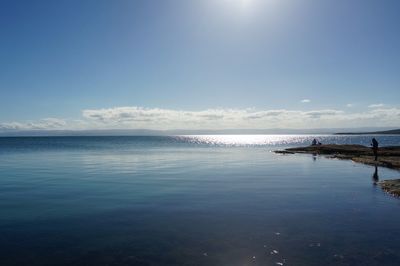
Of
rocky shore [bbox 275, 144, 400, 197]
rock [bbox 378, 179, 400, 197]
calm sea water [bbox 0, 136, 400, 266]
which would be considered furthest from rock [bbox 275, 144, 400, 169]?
calm sea water [bbox 0, 136, 400, 266]

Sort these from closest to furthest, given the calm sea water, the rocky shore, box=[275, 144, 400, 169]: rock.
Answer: the calm sea water < the rocky shore < box=[275, 144, 400, 169]: rock

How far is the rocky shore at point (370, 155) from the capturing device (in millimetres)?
33188

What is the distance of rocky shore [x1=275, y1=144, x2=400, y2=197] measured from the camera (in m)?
33.2

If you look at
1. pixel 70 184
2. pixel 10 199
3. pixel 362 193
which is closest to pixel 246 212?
pixel 362 193

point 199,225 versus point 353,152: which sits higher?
point 353,152

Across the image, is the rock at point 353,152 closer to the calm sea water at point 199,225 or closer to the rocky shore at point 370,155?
the rocky shore at point 370,155

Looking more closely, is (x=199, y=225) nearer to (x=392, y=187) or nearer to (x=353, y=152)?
(x=392, y=187)

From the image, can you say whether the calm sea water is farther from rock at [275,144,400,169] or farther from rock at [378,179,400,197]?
rock at [275,144,400,169]

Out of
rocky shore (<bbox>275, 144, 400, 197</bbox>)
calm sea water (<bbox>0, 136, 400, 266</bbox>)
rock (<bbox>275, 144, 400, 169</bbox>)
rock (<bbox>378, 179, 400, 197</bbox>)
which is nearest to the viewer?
calm sea water (<bbox>0, 136, 400, 266</bbox>)

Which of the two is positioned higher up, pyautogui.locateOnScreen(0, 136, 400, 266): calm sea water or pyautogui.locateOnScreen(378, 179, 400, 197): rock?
pyautogui.locateOnScreen(378, 179, 400, 197): rock

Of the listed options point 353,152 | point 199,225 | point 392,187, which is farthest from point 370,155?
point 199,225

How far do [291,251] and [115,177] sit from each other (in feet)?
101

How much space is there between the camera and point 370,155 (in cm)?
7262

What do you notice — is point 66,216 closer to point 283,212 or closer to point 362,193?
point 283,212
